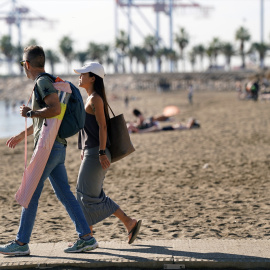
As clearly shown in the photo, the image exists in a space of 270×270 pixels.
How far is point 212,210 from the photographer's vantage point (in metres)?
5.95

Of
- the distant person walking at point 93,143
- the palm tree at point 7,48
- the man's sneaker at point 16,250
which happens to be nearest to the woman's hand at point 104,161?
the distant person walking at point 93,143

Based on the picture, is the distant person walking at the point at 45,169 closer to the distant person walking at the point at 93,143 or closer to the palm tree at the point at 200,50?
the distant person walking at the point at 93,143

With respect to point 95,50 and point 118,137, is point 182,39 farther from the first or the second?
point 118,137

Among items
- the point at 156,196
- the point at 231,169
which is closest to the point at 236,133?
the point at 231,169

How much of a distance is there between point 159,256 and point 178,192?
3.02m

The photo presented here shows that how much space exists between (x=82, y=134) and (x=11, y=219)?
1.95 meters

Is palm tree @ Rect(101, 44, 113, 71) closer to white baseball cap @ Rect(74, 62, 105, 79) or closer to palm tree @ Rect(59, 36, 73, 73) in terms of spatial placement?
palm tree @ Rect(59, 36, 73, 73)

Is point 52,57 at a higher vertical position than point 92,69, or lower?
higher

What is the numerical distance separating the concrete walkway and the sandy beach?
1.89 ft

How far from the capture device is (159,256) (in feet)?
13.2

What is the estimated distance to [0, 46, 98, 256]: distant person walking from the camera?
12.9 feet

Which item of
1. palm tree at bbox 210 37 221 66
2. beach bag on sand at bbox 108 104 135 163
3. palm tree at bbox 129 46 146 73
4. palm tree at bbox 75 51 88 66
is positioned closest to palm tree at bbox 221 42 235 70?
palm tree at bbox 210 37 221 66

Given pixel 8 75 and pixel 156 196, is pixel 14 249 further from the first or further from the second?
pixel 8 75

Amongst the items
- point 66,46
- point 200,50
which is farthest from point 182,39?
point 66,46
